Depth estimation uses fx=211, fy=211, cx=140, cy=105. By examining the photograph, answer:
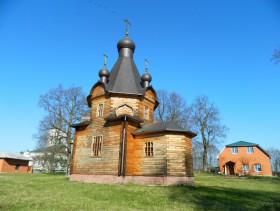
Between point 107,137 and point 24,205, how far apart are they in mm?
9323

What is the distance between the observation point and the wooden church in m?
16.1

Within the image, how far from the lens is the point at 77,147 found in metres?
19.8

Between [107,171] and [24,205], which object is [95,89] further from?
[24,205]

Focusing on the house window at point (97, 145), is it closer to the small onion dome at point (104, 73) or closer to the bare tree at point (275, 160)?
the small onion dome at point (104, 73)

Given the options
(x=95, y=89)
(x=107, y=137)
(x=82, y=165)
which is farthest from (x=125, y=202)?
(x=95, y=89)

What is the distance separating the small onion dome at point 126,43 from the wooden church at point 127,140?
3086mm

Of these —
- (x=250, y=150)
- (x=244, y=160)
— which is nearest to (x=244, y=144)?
(x=250, y=150)

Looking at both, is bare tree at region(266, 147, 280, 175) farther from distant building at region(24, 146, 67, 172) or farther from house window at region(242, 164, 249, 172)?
distant building at region(24, 146, 67, 172)

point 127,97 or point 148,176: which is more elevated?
point 127,97

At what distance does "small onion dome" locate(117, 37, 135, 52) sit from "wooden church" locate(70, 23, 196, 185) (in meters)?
3.09

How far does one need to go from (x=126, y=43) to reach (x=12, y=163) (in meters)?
38.7

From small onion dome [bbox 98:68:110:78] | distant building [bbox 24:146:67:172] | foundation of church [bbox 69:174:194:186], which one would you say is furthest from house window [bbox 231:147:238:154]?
distant building [bbox 24:146:67:172]

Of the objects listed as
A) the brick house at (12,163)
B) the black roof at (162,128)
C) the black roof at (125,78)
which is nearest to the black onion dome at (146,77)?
the black roof at (125,78)

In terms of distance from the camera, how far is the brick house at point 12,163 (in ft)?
140
